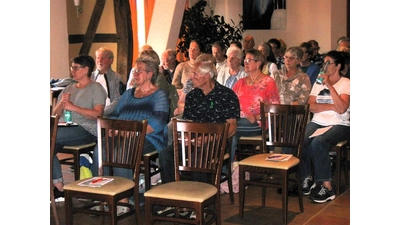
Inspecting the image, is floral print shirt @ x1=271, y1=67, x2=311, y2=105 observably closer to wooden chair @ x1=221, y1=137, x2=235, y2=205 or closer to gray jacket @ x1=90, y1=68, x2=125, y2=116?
wooden chair @ x1=221, y1=137, x2=235, y2=205

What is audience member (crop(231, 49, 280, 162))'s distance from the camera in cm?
612

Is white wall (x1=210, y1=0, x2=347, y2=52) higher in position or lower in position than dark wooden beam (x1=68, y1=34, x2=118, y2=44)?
higher

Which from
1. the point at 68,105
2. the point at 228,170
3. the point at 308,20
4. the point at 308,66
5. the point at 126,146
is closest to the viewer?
the point at 126,146

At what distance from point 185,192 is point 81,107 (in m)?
1.96

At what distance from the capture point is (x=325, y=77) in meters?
5.89

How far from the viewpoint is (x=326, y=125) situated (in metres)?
6.02

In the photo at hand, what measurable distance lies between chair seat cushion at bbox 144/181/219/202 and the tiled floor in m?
0.96

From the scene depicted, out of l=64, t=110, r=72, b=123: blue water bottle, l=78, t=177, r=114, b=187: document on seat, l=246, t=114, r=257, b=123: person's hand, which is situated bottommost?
l=78, t=177, r=114, b=187: document on seat

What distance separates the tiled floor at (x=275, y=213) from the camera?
5121mm

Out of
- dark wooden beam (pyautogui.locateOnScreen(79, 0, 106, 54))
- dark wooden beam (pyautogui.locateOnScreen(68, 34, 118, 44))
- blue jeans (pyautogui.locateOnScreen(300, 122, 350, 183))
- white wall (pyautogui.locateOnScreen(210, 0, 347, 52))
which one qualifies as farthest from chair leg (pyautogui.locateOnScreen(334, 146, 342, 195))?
white wall (pyautogui.locateOnScreen(210, 0, 347, 52))

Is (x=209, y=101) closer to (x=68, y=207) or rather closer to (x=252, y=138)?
(x=252, y=138)

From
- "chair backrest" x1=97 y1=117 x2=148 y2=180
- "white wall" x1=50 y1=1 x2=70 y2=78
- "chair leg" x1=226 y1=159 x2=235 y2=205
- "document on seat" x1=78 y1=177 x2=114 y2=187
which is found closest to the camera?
"document on seat" x1=78 y1=177 x2=114 y2=187

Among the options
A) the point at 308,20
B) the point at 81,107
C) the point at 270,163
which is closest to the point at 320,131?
the point at 270,163
